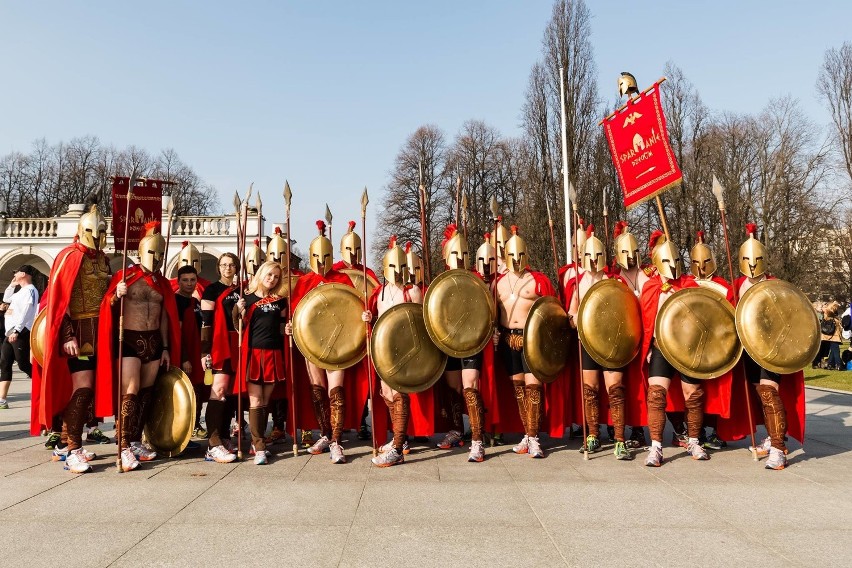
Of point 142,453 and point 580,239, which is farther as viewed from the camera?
point 580,239

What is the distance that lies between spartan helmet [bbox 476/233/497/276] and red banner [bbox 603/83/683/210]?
1915 mm

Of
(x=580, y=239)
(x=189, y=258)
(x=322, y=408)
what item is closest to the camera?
(x=322, y=408)

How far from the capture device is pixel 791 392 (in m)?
5.14

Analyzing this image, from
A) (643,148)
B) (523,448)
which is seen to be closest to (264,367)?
(523,448)

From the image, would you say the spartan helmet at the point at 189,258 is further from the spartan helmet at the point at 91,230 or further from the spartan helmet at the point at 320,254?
the spartan helmet at the point at 320,254

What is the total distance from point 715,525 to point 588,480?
3.58 feet

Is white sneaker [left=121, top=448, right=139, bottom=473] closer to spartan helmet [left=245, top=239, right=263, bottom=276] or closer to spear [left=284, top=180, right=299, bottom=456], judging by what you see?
spear [left=284, top=180, right=299, bottom=456]

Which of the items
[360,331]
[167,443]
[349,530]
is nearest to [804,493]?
[349,530]

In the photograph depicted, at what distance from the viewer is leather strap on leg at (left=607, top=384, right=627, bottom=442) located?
5.14 metres

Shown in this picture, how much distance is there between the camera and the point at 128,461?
15.1 ft

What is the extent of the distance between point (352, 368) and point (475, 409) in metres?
1.22

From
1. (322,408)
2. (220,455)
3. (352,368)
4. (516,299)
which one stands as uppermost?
(516,299)

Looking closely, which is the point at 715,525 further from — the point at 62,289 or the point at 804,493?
the point at 62,289

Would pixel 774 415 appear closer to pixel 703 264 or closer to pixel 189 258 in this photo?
pixel 703 264
